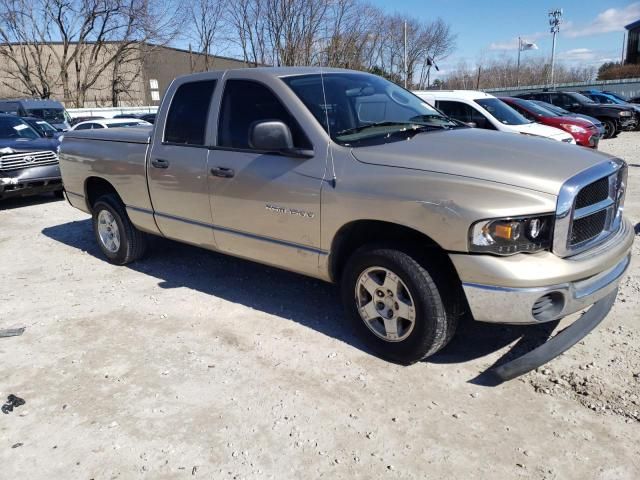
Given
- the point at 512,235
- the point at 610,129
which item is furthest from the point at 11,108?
the point at 610,129

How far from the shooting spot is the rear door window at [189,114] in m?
4.52

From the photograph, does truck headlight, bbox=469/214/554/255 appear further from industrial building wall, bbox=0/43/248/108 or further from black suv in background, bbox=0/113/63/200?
industrial building wall, bbox=0/43/248/108

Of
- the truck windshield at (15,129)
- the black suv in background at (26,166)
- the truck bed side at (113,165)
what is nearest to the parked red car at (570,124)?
the truck bed side at (113,165)

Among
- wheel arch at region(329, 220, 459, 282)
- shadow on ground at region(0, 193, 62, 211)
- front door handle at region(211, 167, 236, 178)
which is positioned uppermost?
front door handle at region(211, 167, 236, 178)

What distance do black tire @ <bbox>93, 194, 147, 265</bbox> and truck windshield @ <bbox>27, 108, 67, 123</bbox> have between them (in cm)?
1606

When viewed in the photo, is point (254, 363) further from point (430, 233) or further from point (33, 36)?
point (33, 36)

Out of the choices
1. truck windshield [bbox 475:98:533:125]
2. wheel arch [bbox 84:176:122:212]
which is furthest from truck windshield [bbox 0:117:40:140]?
truck windshield [bbox 475:98:533:125]

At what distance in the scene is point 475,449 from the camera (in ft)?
9.07

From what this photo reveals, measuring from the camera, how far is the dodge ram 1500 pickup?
2.97 meters

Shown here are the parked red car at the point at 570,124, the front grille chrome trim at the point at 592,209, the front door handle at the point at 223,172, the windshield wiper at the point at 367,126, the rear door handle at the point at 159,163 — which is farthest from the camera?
the parked red car at the point at 570,124

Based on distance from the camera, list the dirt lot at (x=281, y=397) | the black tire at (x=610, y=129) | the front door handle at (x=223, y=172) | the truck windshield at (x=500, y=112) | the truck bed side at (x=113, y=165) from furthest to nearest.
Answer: the black tire at (x=610, y=129) < the truck windshield at (x=500, y=112) < the truck bed side at (x=113, y=165) < the front door handle at (x=223, y=172) < the dirt lot at (x=281, y=397)

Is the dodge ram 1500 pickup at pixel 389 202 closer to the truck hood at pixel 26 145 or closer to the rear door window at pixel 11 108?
the truck hood at pixel 26 145

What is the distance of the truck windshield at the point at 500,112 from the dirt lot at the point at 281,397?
260 inches

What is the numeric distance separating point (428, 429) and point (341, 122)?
7.03 feet
